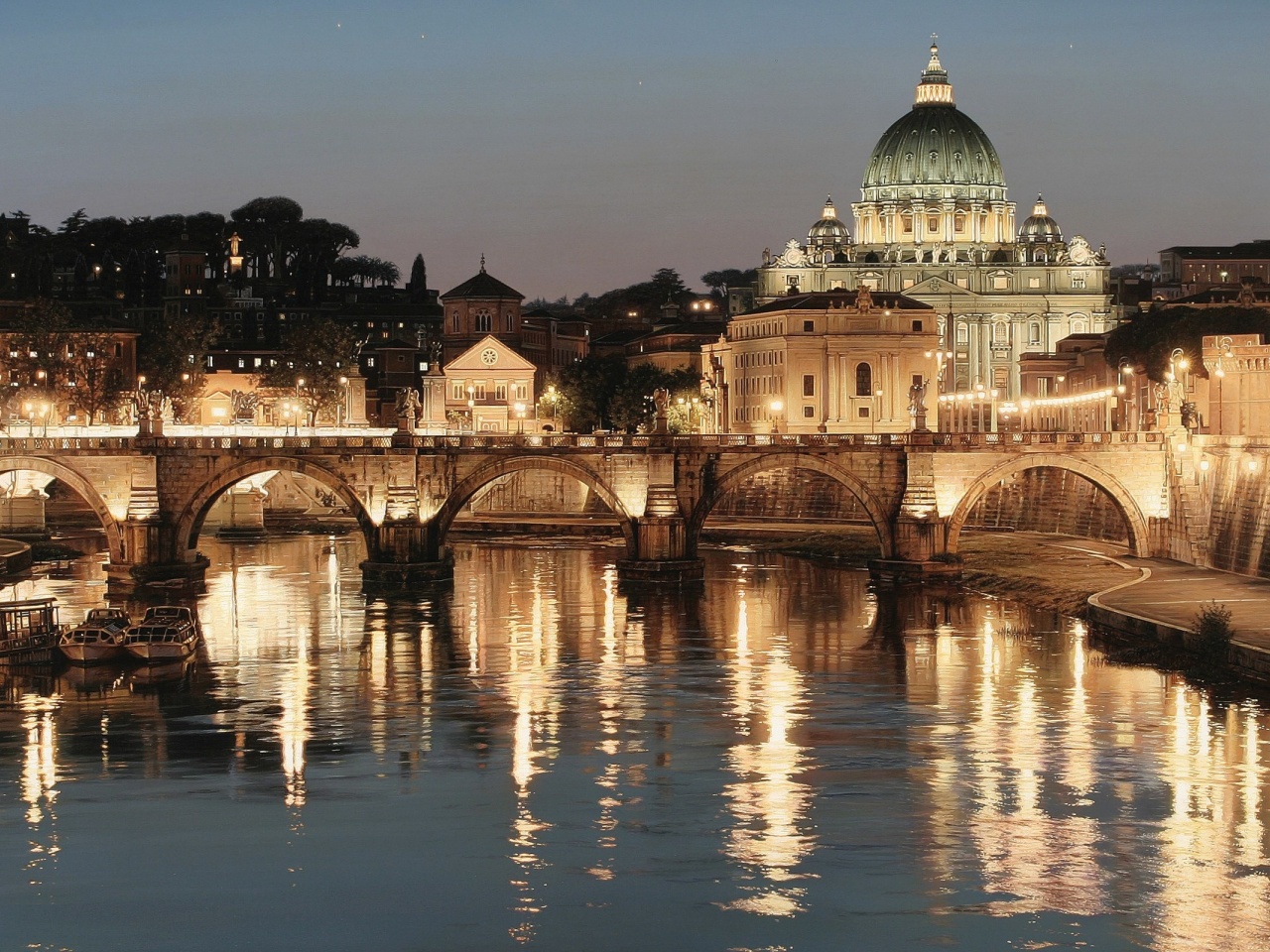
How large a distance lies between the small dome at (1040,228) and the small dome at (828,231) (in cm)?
1681

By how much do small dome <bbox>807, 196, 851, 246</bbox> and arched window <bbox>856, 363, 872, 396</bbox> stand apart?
50335mm

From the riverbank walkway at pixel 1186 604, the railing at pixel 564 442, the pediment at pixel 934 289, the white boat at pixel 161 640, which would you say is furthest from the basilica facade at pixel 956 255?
the white boat at pixel 161 640

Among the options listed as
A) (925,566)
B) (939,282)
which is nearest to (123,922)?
(925,566)

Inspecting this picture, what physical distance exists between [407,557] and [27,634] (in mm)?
21270

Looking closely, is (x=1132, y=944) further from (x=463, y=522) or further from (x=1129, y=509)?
(x=463, y=522)

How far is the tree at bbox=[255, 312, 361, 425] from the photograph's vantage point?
121188mm

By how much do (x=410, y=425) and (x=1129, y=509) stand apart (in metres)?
27.7

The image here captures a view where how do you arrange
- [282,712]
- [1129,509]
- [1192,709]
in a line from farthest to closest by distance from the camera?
1. [1129,509]
2. [282,712]
3. [1192,709]

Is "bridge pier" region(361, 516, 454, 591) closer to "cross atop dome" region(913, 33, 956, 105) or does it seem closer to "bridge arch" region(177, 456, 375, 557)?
"bridge arch" region(177, 456, 375, 557)

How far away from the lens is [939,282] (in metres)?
177

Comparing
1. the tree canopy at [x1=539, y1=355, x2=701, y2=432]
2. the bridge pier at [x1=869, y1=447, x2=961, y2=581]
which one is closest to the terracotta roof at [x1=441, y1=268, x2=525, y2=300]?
the tree canopy at [x1=539, y1=355, x2=701, y2=432]

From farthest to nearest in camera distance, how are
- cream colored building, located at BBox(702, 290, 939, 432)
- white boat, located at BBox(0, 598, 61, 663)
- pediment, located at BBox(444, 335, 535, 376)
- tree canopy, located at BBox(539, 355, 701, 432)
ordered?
tree canopy, located at BBox(539, 355, 701, 432) → cream colored building, located at BBox(702, 290, 939, 432) → pediment, located at BBox(444, 335, 535, 376) → white boat, located at BBox(0, 598, 61, 663)

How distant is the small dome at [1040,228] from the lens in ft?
620

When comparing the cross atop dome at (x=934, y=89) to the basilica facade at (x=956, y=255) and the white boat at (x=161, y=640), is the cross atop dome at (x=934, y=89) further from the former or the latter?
the white boat at (x=161, y=640)
